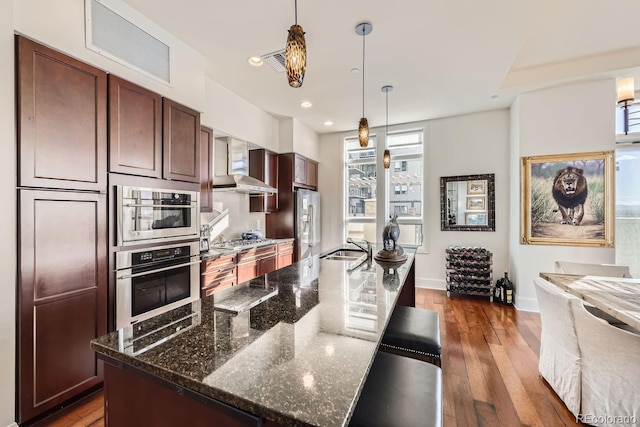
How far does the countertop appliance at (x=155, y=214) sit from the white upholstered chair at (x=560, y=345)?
300 cm

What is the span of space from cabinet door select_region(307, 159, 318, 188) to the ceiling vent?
7.59 ft

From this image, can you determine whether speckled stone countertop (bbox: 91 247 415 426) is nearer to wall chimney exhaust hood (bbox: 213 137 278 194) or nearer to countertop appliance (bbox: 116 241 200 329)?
countertop appliance (bbox: 116 241 200 329)

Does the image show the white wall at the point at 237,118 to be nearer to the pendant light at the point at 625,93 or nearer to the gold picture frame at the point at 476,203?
the gold picture frame at the point at 476,203

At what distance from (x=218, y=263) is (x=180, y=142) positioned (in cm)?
131

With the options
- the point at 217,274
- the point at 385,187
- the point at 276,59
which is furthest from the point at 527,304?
the point at 276,59

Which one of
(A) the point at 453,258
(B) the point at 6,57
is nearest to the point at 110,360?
(B) the point at 6,57

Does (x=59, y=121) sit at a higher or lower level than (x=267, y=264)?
higher

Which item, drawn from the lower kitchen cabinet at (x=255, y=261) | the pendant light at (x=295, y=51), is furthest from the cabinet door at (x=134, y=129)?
the pendant light at (x=295, y=51)

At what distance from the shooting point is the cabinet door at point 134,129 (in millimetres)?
2083

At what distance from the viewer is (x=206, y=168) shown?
10.4 ft

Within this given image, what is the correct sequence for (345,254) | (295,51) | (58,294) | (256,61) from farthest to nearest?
(256,61) → (345,254) → (58,294) → (295,51)

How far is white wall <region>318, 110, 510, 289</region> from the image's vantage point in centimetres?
448

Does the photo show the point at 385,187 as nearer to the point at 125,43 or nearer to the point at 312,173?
the point at 312,173

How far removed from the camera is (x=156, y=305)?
2357mm
